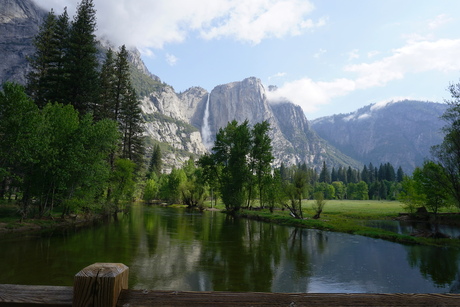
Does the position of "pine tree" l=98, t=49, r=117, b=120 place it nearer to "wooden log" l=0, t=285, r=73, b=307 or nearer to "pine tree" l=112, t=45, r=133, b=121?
"pine tree" l=112, t=45, r=133, b=121

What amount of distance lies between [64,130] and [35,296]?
34.2 meters

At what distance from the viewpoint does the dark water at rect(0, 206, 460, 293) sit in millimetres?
13375

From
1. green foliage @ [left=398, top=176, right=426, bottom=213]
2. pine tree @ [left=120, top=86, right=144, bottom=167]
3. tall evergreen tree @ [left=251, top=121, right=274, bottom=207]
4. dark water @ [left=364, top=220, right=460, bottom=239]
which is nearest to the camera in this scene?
dark water @ [left=364, top=220, right=460, bottom=239]

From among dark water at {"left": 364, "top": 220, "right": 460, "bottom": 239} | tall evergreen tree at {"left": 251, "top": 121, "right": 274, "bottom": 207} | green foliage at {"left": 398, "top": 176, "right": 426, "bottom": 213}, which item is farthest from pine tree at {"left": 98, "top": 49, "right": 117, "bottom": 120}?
green foliage at {"left": 398, "top": 176, "right": 426, "bottom": 213}

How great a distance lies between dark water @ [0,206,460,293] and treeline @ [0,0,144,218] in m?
8.70

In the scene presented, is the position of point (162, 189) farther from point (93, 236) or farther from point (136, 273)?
point (136, 273)

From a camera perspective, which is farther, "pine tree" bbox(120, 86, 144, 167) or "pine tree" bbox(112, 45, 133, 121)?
"pine tree" bbox(120, 86, 144, 167)

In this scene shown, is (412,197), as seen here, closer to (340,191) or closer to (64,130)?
(64,130)

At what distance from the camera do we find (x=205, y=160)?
6606 centimetres

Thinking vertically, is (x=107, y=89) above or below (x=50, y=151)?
Answer: above

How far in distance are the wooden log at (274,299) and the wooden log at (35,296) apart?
49cm

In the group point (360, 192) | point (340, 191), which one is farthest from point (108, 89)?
point (340, 191)

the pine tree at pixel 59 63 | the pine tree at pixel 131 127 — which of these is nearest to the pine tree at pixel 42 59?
the pine tree at pixel 59 63

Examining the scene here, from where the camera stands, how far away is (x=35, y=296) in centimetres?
238
